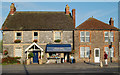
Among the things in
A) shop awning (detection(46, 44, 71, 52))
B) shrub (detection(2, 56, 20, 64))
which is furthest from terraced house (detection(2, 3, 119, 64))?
shrub (detection(2, 56, 20, 64))

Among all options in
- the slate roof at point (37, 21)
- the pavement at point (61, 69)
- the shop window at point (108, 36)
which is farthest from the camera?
the shop window at point (108, 36)

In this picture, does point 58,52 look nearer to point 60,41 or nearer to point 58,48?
point 58,48

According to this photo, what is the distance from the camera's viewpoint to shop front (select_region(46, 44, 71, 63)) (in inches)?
955

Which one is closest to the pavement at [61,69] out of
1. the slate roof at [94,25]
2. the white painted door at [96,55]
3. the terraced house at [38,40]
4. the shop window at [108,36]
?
the terraced house at [38,40]

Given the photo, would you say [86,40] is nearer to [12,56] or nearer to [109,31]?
[109,31]

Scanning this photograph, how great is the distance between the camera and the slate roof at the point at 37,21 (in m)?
25.7

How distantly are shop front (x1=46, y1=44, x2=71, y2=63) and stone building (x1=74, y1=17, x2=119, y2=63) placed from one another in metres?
1.76

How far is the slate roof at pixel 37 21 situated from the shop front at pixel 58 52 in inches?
131

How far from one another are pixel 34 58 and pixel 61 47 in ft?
16.9

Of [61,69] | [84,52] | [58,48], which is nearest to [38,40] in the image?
[58,48]

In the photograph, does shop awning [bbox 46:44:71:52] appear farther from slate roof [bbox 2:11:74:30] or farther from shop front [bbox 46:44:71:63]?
slate roof [bbox 2:11:74:30]

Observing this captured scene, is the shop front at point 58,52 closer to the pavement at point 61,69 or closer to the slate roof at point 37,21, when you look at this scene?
the slate roof at point 37,21

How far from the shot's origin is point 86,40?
25.5 metres

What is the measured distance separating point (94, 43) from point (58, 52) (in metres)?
6.57
